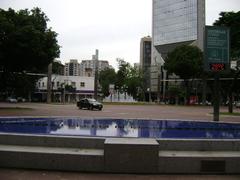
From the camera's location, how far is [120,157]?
8625mm

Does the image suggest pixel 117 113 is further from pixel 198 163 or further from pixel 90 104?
pixel 198 163

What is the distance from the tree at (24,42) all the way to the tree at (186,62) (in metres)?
37.6

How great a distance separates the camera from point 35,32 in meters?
38.0

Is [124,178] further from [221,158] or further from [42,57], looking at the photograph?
[42,57]

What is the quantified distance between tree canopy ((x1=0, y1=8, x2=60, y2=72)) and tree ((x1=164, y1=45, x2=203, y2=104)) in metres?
38.3

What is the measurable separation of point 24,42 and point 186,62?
43072mm

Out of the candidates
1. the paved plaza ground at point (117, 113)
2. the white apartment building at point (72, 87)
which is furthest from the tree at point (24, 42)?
the white apartment building at point (72, 87)

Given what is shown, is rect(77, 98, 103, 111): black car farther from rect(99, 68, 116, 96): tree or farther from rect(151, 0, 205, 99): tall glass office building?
rect(99, 68, 116, 96): tree

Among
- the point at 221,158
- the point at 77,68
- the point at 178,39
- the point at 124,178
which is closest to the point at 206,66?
the point at 221,158

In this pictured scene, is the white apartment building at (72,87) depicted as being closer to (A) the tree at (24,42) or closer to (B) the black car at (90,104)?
(B) the black car at (90,104)

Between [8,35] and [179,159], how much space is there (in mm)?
31918

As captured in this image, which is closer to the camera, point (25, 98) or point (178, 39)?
point (25, 98)

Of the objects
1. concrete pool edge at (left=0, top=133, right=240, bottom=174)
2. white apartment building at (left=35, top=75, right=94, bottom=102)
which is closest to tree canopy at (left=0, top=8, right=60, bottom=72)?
concrete pool edge at (left=0, top=133, right=240, bottom=174)

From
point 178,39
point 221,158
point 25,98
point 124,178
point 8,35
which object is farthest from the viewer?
point 178,39
